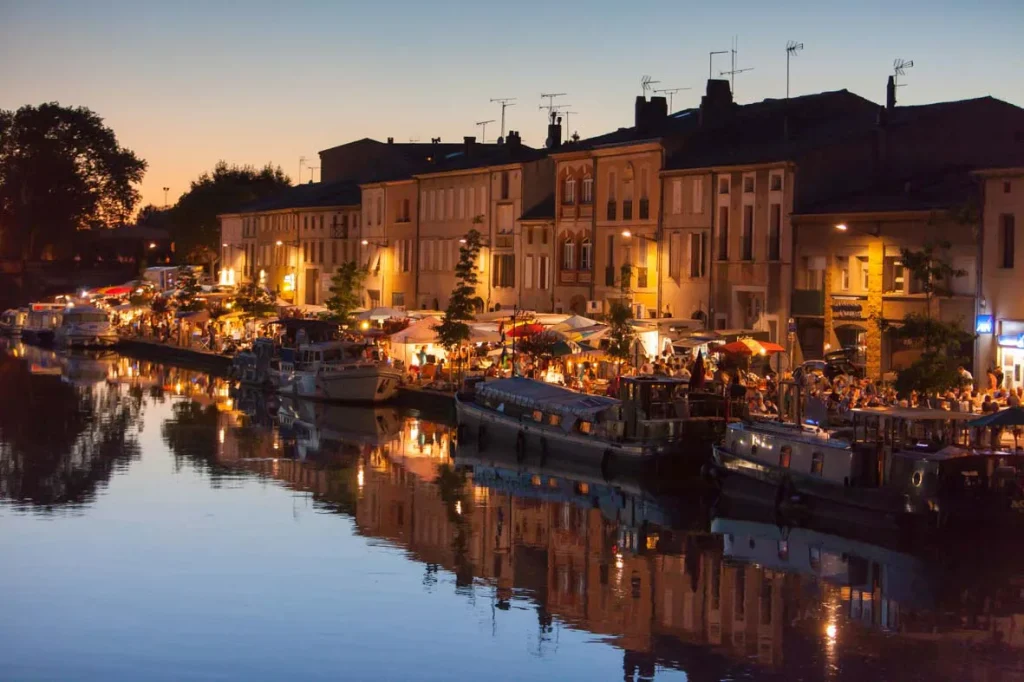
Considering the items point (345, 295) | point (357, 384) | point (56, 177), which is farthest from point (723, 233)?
A: point (56, 177)

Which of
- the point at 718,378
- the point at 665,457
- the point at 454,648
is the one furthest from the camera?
the point at 718,378

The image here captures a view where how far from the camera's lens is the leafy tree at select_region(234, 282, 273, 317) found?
9800 centimetres

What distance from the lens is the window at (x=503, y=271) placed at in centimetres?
8288

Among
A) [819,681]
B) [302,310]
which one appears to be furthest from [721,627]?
[302,310]

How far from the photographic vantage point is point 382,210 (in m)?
101

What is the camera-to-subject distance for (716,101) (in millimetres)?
72938

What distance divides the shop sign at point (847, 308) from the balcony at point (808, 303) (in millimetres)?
721

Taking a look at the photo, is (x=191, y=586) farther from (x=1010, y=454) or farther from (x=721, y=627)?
(x=1010, y=454)

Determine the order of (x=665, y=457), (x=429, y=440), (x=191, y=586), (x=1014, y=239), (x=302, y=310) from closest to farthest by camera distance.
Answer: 1. (x=191, y=586)
2. (x=665, y=457)
3. (x=1014, y=239)
4. (x=429, y=440)
5. (x=302, y=310)

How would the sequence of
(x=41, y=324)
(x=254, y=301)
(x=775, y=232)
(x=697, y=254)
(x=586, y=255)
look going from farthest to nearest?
(x=41, y=324) < (x=254, y=301) < (x=586, y=255) < (x=697, y=254) < (x=775, y=232)

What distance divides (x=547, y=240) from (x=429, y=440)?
23005mm

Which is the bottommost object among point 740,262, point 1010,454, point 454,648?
point 454,648

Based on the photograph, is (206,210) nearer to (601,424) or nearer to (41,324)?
(41,324)

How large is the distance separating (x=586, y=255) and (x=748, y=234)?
12784mm
